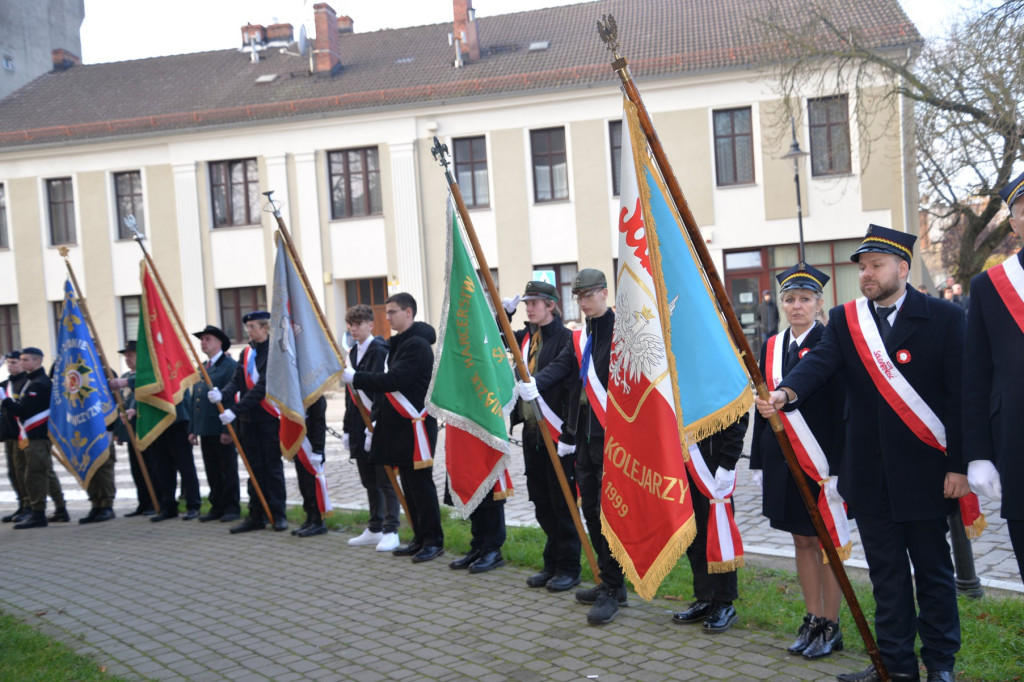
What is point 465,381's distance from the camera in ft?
22.7

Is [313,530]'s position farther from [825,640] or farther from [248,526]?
[825,640]

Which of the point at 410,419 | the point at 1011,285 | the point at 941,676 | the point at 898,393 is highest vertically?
the point at 1011,285

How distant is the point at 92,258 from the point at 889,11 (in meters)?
25.5

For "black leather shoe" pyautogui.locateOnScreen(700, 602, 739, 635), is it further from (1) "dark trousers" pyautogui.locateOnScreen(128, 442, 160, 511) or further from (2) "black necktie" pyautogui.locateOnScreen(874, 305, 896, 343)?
(1) "dark trousers" pyautogui.locateOnScreen(128, 442, 160, 511)

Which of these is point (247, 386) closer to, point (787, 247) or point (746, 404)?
point (746, 404)

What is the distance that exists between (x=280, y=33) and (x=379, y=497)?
3045 centimetres

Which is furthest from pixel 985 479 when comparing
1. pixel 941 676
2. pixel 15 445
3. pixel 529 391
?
pixel 15 445

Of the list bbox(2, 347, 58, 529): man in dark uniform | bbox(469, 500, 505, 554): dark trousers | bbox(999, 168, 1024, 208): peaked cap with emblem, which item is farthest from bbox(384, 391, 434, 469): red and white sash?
bbox(2, 347, 58, 529): man in dark uniform

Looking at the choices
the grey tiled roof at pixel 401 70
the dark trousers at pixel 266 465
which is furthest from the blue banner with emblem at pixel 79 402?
the grey tiled roof at pixel 401 70

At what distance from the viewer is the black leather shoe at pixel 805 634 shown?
16.0ft

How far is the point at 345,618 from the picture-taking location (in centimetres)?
608

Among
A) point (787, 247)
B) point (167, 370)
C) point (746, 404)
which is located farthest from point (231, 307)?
point (746, 404)

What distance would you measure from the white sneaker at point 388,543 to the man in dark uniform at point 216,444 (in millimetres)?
2525

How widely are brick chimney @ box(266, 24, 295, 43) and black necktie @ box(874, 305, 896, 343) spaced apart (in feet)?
111
